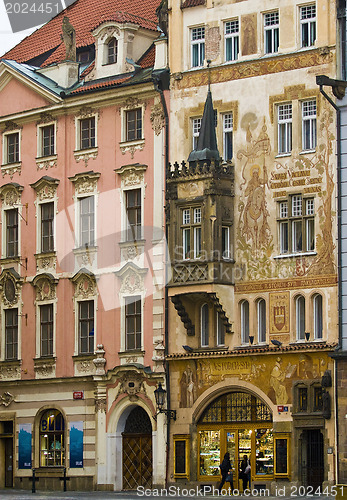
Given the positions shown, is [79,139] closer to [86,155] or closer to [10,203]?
[86,155]

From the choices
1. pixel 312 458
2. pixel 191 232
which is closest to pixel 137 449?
pixel 312 458

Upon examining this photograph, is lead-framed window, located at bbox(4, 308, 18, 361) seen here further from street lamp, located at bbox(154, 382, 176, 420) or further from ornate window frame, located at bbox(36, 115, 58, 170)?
street lamp, located at bbox(154, 382, 176, 420)

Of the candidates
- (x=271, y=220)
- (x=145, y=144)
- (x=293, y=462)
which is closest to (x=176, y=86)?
(x=145, y=144)

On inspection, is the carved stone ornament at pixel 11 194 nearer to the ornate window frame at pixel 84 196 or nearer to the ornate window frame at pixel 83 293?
the ornate window frame at pixel 84 196

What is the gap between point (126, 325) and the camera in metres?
58.1

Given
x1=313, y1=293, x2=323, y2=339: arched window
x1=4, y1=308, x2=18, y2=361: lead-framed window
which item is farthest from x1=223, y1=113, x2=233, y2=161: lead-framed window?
x1=4, y1=308, x2=18, y2=361: lead-framed window

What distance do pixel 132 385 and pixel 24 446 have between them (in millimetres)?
6484

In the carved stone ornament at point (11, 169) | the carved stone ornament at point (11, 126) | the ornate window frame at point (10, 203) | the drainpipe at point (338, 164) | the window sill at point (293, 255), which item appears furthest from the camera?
the carved stone ornament at point (11, 126)

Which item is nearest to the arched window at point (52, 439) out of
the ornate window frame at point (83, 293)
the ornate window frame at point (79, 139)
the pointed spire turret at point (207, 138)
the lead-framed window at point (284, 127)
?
the ornate window frame at point (83, 293)

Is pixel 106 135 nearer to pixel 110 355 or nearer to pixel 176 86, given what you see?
pixel 176 86

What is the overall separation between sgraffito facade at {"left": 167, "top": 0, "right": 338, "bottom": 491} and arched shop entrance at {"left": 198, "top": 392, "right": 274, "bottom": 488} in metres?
0.05

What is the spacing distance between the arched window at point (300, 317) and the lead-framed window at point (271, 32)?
886 cm

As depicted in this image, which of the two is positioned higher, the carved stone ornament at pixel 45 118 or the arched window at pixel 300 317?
the carved stone ornament at pixel 45 118

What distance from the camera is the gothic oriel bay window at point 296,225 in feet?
173
